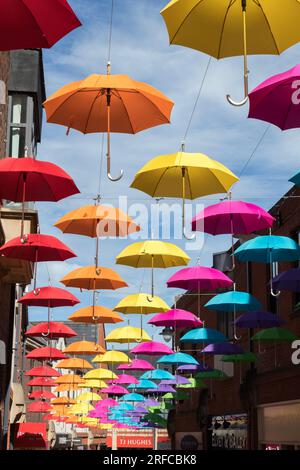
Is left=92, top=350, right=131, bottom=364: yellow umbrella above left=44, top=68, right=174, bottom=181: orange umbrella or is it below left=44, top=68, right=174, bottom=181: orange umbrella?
below

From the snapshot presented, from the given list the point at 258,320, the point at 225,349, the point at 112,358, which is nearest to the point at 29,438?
the point at 112,358

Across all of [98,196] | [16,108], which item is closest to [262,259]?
[98,196]

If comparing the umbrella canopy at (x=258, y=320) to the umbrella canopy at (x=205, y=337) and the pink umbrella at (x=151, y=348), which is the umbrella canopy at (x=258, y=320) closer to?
the umbrella canopy at (x=205, y=337)

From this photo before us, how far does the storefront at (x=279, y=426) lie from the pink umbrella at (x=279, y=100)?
13.3 meters

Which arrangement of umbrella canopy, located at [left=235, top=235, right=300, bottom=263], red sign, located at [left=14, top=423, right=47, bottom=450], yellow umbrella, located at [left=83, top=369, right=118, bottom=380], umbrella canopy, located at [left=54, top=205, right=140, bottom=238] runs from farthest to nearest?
1. red sign, located at [left=14, top=423, right=47, bottom=450]
2. yellow umbrella, located at [left=83, top=369, right=118, bottom=380]
3. umbrella canopy, located at [left=235, top=235, right=300, bottom=263]
4. umbrella canopy, located at [left=54, top=205, right=140, bottom=238]

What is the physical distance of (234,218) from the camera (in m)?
14.5

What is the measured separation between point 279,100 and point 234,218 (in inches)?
190

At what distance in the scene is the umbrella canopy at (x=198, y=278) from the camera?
55.5 ft

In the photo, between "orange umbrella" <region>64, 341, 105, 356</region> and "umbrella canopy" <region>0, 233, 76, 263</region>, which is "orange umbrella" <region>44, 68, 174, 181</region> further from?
"orange umbrella" <region>64, 341, 105, 356</region>

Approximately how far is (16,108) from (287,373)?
11227 mm

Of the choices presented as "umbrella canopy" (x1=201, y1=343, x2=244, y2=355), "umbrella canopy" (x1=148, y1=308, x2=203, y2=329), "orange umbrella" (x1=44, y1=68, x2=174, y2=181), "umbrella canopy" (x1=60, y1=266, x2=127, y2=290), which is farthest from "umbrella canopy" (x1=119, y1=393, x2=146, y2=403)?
"orange umbrella" (x1=44, y1=68, x2=174, y2=181)

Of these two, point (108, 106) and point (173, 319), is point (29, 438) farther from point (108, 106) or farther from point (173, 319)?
point (108, 106)

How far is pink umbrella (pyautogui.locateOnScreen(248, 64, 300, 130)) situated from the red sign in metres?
23.3

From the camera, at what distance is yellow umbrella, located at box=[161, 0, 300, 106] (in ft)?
29.0
